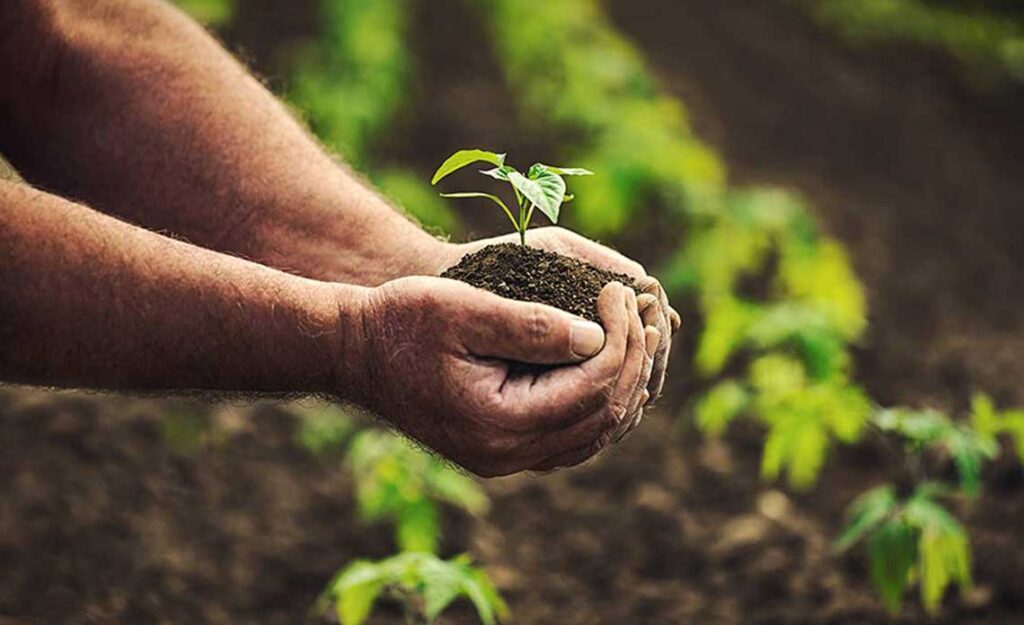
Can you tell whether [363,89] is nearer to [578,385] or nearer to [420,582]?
[420,582]

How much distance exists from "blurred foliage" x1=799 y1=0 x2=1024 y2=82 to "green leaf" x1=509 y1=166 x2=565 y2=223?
806 cm

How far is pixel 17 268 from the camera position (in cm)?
189

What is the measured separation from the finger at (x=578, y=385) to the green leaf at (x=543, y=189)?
0.54 feet

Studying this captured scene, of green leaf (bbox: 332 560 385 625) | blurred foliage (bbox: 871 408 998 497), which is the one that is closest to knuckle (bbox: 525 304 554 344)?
green leaf (bbox: 332 560 385 625)

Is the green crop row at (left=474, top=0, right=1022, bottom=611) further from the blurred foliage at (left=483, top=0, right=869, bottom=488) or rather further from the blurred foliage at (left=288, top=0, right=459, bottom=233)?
the blurred foliage at (left=288, top=0, right=459, bottom=233)

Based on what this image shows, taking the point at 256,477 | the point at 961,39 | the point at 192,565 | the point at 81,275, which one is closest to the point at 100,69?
the point at 81,275

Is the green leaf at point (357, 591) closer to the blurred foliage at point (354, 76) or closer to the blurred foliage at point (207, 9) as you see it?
the blurred foliage at point (354, 76)

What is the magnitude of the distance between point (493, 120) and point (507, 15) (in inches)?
31.2

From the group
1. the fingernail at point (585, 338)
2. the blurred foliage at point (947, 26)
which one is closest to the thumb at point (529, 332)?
the fingernail at point (585, 338)

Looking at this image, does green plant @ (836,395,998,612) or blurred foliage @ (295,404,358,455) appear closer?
green plant @ (836,395,998,612)

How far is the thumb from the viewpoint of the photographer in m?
1.97

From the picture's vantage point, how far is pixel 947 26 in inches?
403

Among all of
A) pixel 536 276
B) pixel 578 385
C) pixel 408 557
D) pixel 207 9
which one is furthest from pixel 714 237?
pixel 207 9

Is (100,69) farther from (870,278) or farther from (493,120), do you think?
(493,120)
